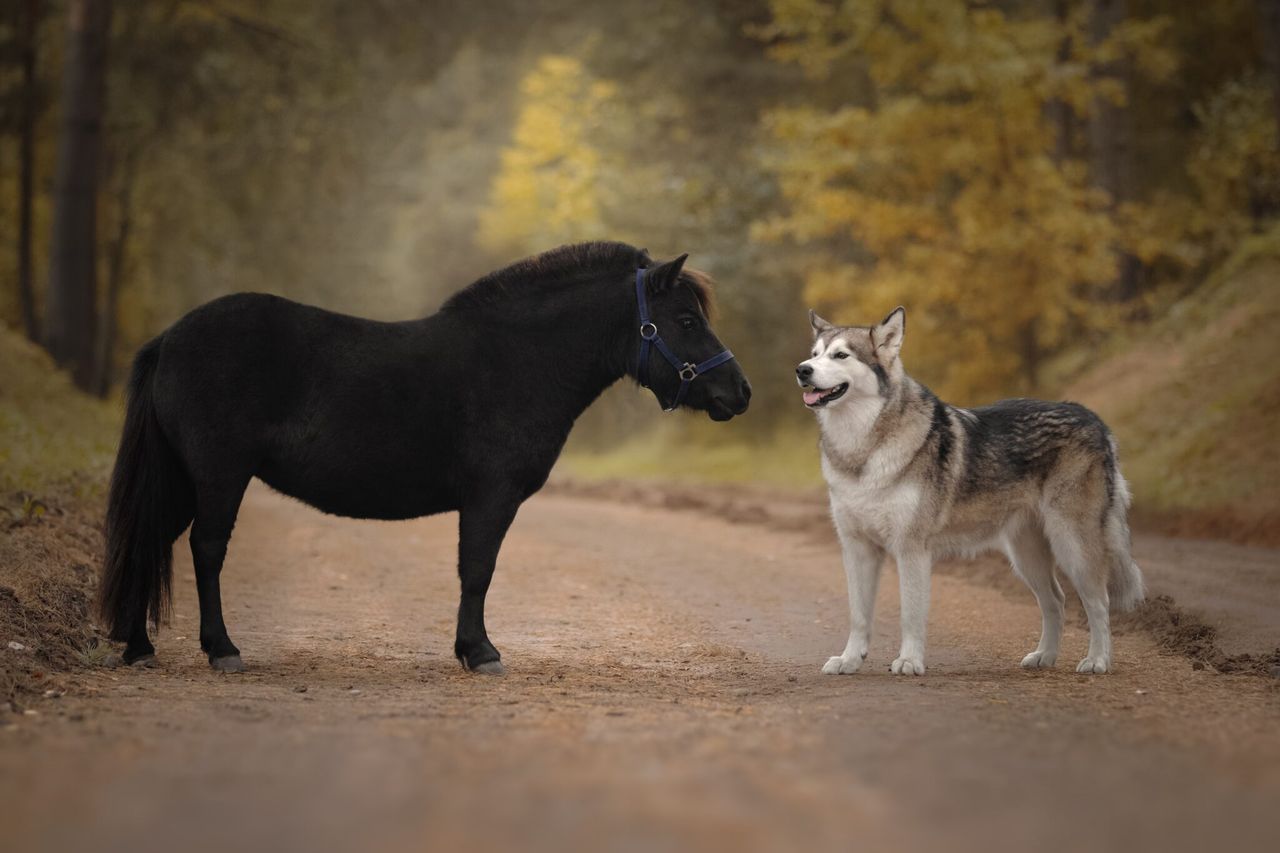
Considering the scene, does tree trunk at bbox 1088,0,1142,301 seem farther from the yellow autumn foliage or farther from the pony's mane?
the pony's mane

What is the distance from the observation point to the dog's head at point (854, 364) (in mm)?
8234

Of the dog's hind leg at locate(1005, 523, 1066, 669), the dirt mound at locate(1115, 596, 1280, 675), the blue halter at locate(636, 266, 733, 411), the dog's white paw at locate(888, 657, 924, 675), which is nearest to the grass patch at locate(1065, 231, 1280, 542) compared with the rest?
the dirt mound at locate(1115, 596, 1280, 675)

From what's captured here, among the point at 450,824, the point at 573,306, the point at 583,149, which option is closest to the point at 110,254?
the point at 583,149

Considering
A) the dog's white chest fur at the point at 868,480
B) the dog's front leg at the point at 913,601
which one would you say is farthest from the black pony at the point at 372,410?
the dog's front leg at the point at 913,601

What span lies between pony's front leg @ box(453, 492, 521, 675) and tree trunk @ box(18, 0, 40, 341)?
69.9 ft

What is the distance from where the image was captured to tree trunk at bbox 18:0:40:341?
25.6 meters

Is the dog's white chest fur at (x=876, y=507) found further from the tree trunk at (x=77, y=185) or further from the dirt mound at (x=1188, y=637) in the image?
the tree trunk at (x=77, y=185)

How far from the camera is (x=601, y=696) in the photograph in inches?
275

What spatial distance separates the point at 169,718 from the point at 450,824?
216 cm

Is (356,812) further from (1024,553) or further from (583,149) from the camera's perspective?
(583,149)

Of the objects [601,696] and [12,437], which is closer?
[601,696]

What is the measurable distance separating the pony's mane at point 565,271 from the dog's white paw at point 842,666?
235 cm

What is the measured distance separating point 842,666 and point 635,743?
2870 millimetres

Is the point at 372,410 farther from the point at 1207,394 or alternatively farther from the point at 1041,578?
the point at 1207,394
